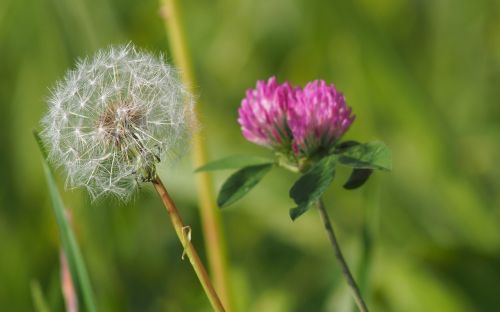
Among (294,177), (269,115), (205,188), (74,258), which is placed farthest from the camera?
(294,177)

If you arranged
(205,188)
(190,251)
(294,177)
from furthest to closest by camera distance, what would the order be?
(294,177) → (205,188) → (190,251)

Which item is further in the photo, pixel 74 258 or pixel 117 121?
pixel 74 258

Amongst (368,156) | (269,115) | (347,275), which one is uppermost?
(269,115)

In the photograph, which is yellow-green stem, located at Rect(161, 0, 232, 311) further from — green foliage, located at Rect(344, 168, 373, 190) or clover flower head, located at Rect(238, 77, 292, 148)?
green foliage, located at Rect(344, 168, 373, 190)

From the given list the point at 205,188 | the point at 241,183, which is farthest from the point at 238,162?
the point at 205,188

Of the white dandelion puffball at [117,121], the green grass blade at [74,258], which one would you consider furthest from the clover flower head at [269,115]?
the green grass blade at [74,258]

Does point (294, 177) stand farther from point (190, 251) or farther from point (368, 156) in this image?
point (190, 251)

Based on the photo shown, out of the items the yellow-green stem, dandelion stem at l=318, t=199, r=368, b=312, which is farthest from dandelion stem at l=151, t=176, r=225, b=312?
the yellow-green stem
